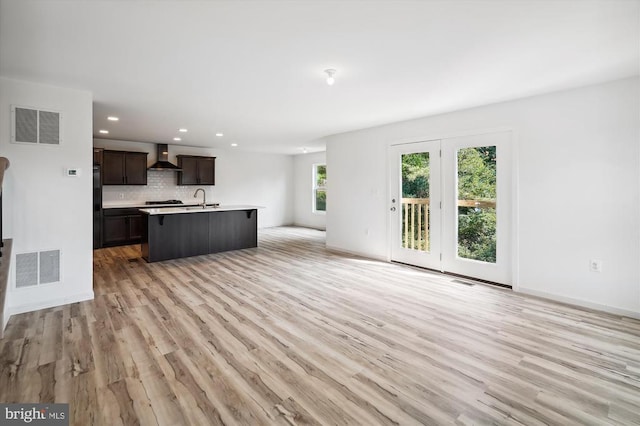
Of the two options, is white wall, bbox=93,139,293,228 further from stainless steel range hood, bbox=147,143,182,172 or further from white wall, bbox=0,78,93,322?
white wall, bbox=0,78,93,322

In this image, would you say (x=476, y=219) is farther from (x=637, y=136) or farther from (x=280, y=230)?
(x=280, y=230)

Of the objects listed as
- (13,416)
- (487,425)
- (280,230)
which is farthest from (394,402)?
(280,230)

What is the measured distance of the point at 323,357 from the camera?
98.4 inches

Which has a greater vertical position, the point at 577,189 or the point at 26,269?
the point at 577,189

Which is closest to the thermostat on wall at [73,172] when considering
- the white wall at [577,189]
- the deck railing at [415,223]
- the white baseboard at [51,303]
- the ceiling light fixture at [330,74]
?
Answer: the white baseboard at [51,303]

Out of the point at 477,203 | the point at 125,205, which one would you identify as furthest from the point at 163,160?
the point at 477,203

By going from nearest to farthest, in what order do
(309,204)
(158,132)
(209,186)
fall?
(158,132) → (209,186) → (309,204)

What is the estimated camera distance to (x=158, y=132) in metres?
6.48

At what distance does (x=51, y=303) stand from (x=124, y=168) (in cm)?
450

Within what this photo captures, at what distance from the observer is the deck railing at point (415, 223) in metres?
5.13

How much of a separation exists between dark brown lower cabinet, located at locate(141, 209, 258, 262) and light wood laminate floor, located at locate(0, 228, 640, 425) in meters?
1.48

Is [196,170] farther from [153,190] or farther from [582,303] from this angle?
[582,303]

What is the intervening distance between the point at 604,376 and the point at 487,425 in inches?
46.1

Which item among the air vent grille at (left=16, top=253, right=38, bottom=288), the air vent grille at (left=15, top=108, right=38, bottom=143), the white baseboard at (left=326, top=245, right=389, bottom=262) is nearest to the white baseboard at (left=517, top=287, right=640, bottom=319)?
the white baseboard at (left=326, top=245, right=389, bottom=262)
